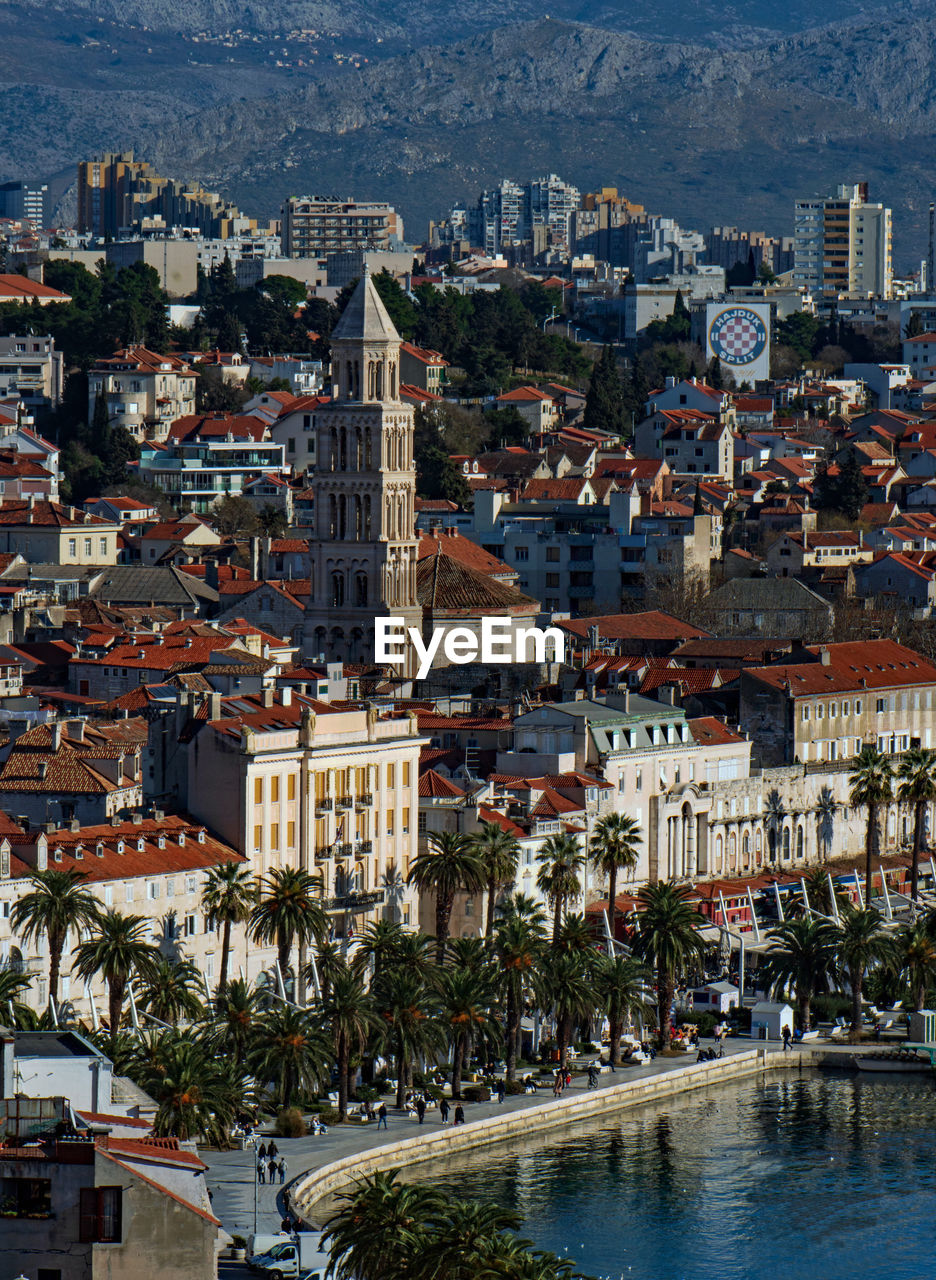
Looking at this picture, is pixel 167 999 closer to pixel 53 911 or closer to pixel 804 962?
pixel 53 911

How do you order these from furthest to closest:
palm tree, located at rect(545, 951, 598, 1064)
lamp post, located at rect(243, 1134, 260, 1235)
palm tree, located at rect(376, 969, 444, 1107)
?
palm tree, located at rect(545, 951, 598, 1064)
palm tree, located at rect(376, 969, 444, 1107)
lamp post, located at rect(243, 1134, 260, 1235)

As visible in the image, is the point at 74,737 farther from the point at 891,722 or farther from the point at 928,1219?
the point at 891,722

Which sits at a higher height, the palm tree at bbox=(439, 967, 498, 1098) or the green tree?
the green tree

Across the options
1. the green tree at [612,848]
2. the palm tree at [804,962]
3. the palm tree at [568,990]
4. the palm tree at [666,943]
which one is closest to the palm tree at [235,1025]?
the palm tree at [568,990]

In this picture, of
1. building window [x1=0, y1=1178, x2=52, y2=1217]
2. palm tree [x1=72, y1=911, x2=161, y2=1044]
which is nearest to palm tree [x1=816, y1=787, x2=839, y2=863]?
palm tree [x1=72, y1=911, x2=161, y2=1044]

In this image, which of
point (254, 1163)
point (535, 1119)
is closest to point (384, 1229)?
point (254, 1163)

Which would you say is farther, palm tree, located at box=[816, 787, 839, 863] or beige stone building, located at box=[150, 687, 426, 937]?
palm tree, located at box=[816, 787, 839, 863]

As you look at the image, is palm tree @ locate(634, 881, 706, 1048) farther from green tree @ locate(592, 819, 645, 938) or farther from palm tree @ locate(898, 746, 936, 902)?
palm tree @ locate(898, 746, 936, 902)

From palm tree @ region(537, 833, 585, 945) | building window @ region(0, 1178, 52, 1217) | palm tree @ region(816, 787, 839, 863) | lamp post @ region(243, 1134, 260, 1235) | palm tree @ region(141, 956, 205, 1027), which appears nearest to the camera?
building window @ region(0, 1178, 52, 1217)

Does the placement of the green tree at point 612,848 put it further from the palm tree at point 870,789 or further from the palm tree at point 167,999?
the palm tree at point 167,999
